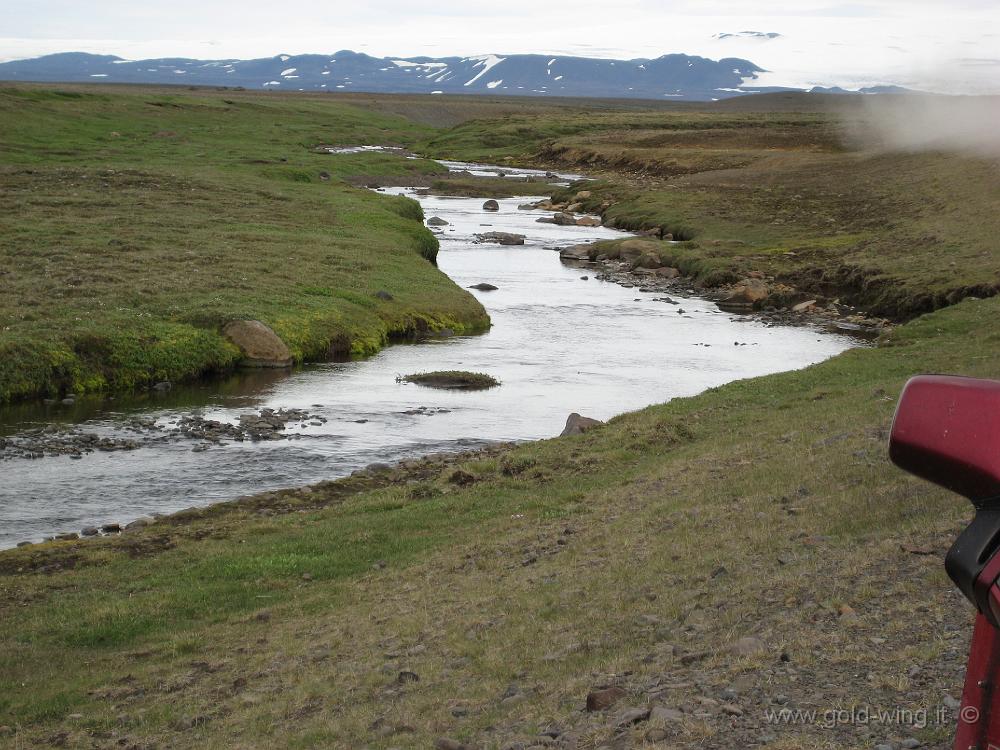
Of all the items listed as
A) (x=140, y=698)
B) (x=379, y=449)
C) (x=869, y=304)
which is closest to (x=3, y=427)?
(x=379, y=449)

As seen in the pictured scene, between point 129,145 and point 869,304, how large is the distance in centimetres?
7858

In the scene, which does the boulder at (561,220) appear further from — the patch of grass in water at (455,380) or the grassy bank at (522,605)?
the grassy bank at (522,605)

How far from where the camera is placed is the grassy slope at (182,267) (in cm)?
3334

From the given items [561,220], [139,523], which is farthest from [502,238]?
[139,523]

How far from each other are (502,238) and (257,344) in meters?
32.0

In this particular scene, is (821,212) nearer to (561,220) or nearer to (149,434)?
(561,220)

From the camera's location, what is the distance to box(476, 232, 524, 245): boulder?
6596 centimetres

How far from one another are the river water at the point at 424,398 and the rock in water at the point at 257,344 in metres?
0.93

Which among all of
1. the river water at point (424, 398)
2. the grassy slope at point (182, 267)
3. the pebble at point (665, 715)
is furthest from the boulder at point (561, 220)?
the pebble at point (665, 715)

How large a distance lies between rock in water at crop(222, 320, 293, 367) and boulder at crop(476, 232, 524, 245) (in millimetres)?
30754

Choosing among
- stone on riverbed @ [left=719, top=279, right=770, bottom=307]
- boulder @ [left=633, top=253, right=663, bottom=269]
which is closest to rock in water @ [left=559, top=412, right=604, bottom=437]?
stone on riverbed @ [left=719, top=279, right=770, bottom=307]

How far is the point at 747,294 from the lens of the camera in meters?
49.2

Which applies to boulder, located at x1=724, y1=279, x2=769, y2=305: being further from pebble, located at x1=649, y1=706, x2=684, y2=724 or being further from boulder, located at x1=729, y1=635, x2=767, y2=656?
Answer: pebble, located at x1=649, y1=706, x2=684, y2=724

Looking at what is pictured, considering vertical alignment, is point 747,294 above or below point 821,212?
below
